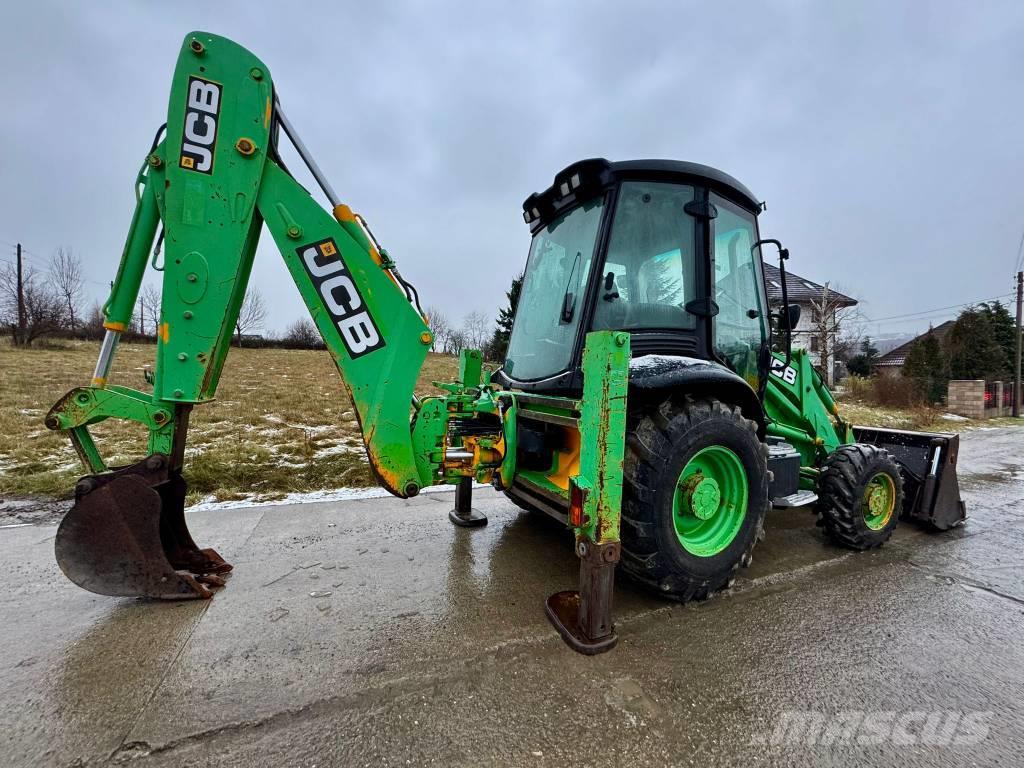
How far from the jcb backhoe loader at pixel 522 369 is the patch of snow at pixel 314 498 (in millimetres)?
1490

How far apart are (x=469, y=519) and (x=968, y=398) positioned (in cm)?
1924

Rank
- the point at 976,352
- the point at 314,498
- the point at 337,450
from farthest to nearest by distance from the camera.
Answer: the point at 976,352
the point at 337,450
the point at 314,498

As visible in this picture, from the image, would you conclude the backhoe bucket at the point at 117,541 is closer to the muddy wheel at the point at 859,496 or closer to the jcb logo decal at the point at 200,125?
the jcb logo decal at the point at 200,125

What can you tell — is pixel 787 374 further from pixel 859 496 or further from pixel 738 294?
pixel 738 294

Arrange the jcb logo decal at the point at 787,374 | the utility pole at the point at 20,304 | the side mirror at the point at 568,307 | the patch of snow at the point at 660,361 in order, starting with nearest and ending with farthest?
the patch of snow at the point at 660,361, the side mirror at the point at 568,307, the jcb logo decal at the point at 787,374, the utility pole at the point at 20,304

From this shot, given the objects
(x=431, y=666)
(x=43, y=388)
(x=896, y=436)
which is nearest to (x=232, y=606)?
(x=431, y=666)

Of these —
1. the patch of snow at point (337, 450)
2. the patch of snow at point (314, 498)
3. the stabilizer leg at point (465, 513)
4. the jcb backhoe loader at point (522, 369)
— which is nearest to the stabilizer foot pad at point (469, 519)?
the stabilizer leg at point (465, 513)

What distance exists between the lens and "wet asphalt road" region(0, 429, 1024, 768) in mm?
1642

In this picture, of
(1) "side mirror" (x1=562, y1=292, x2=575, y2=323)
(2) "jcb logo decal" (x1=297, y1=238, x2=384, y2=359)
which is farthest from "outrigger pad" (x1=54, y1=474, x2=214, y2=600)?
(1) "side mirror" (x1=562, y1=292, x2=575, y2=323)

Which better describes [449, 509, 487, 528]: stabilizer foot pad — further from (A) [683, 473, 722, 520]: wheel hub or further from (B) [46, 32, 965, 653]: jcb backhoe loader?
(A) [683, 473, 722, 520]: wheel hub

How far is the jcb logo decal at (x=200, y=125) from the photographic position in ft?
7.30

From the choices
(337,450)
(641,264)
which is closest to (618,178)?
(641,264)

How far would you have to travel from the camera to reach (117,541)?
2346 millimetres

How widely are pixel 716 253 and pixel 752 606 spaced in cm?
212
